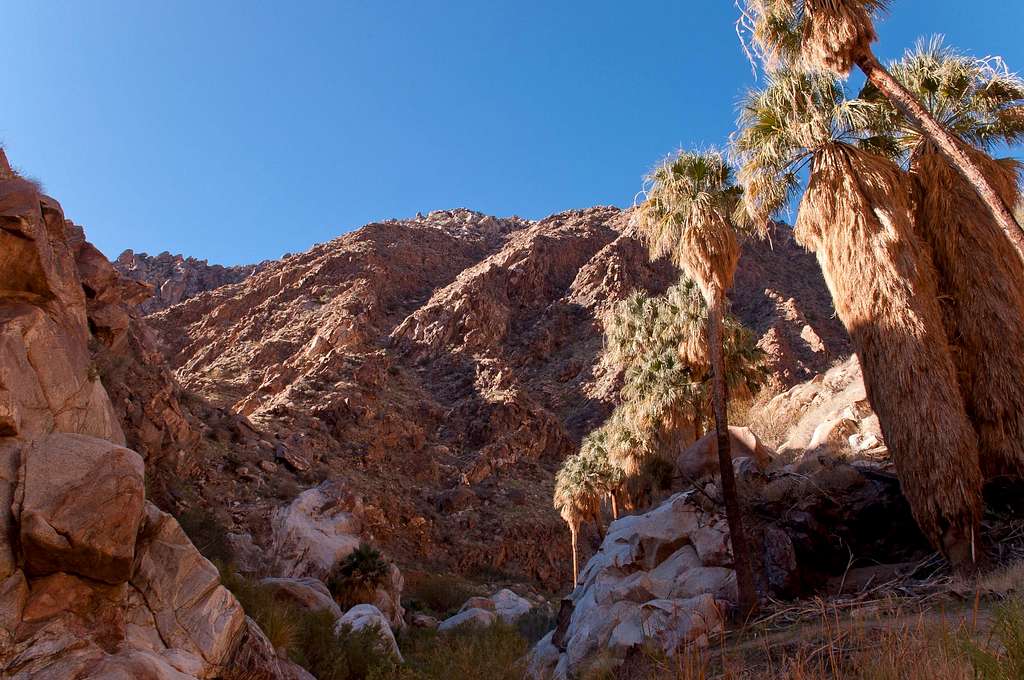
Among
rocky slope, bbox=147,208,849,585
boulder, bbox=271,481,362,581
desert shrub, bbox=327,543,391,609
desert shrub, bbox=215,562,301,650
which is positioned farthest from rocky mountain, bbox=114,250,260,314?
desert shrub, bbox=215,562,301,650

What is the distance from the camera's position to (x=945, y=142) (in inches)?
376

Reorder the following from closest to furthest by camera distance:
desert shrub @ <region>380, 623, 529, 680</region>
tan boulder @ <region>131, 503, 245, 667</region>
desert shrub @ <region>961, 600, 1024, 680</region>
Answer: desert shrub @ <region>961, 600, 1024, 680</region>
tan boulder @ <region>131, 503, 245, 667</region>
desert shrub @ <region>380, 623, 529, 680</region>

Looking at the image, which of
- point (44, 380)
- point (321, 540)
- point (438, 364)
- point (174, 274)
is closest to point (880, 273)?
point (44, 380)

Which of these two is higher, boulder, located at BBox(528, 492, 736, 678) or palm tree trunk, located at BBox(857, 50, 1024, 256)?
palm tree trunk, located at BBox(857, 50, 1024, 256)

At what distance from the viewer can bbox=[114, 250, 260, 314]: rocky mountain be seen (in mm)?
82125

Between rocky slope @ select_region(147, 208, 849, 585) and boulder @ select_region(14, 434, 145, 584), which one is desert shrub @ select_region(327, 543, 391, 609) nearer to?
rocky slope @ select_region(147, 208, 849, 585)

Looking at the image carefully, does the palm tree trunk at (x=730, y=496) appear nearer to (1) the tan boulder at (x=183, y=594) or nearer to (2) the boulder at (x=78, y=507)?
(1) the tan boulder at (x=183, y=594)

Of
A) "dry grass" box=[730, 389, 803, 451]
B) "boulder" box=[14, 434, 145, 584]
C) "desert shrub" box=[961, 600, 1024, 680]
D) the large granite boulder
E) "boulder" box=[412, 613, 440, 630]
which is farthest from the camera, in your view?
"dry grass" box=[730, 389, 803, 451]

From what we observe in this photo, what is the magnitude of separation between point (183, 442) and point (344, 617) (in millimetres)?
15659

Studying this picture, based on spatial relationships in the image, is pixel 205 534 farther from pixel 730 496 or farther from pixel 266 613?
pixel 730 496

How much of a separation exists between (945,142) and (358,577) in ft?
61.0

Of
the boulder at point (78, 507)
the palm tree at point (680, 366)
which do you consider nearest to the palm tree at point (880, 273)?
the palm tree at point (680, 366)

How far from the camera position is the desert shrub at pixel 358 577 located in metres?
19.7

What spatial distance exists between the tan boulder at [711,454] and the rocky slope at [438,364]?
54.2ft
